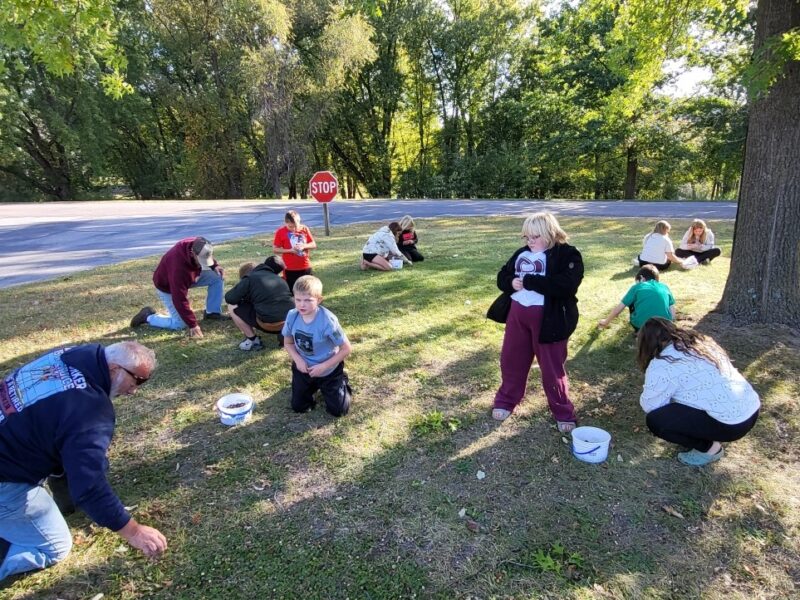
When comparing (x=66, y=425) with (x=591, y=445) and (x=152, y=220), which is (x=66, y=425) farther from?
(x=152, y=220)

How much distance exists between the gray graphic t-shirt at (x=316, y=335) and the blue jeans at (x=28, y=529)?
1.82m

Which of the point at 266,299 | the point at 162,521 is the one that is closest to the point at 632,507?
the point at 162,521

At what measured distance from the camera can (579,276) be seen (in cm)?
307

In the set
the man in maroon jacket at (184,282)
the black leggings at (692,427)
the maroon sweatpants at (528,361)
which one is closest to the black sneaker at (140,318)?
the man in maroon jacket at (184,282)

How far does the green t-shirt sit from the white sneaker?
389 centimetres

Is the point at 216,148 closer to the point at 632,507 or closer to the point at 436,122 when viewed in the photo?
the point at 436,122

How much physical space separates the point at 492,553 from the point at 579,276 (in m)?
1.80

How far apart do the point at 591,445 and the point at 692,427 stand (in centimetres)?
65

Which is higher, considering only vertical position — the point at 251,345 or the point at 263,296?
the point at 263,296

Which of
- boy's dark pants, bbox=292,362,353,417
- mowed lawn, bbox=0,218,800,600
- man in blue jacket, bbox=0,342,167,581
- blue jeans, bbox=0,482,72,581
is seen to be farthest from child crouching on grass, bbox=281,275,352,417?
blue jeans, bbox=0,482,72,581

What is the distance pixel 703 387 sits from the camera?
2945 millimetres

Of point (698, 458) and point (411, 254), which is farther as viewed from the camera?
point (411, 254)

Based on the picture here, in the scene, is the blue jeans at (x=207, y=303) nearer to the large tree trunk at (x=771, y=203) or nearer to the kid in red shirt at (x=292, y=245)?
the kid in red shirt at (x=292, y=245)

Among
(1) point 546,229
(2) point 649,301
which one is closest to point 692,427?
(1) point 546,229
